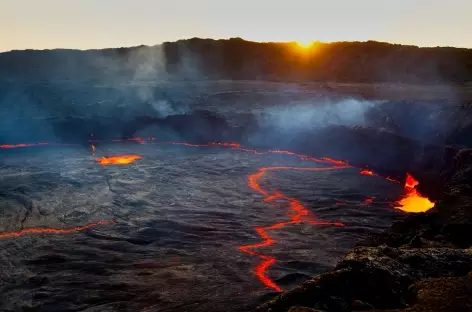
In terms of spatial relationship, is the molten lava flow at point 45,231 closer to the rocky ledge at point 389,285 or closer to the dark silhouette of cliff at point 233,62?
the rocky ledge at point 389,285

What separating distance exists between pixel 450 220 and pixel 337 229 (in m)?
4.70

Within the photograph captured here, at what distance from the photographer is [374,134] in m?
→ 25.3

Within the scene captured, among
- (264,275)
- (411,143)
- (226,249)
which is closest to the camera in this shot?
(264,275)

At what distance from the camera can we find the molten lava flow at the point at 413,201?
17.3 m

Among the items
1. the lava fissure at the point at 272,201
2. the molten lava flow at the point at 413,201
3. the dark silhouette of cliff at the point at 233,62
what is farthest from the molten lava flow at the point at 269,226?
the dark silhouette of cliff at the point at 233,62

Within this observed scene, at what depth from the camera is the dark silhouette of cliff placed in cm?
7669

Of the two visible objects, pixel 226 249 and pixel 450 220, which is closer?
pixel 450 220

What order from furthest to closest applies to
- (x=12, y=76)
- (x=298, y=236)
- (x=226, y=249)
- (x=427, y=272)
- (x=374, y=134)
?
(x=12, y=76) < (x=374, y=134) < (x=298, y=236) < (x=226, y=249) < (x=427, y=272)

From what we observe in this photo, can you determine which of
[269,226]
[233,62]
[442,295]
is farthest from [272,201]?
[233,62]

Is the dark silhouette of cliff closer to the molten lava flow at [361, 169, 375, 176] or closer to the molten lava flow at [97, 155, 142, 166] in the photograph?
the molten lava flow at [361, 169, 375, 176]

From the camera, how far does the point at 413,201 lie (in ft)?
60.5

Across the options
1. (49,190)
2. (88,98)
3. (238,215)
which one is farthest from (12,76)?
(238,215)

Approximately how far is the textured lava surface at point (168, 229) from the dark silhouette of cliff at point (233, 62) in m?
58.5

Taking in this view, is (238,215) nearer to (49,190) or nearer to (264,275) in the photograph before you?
(264,275)
